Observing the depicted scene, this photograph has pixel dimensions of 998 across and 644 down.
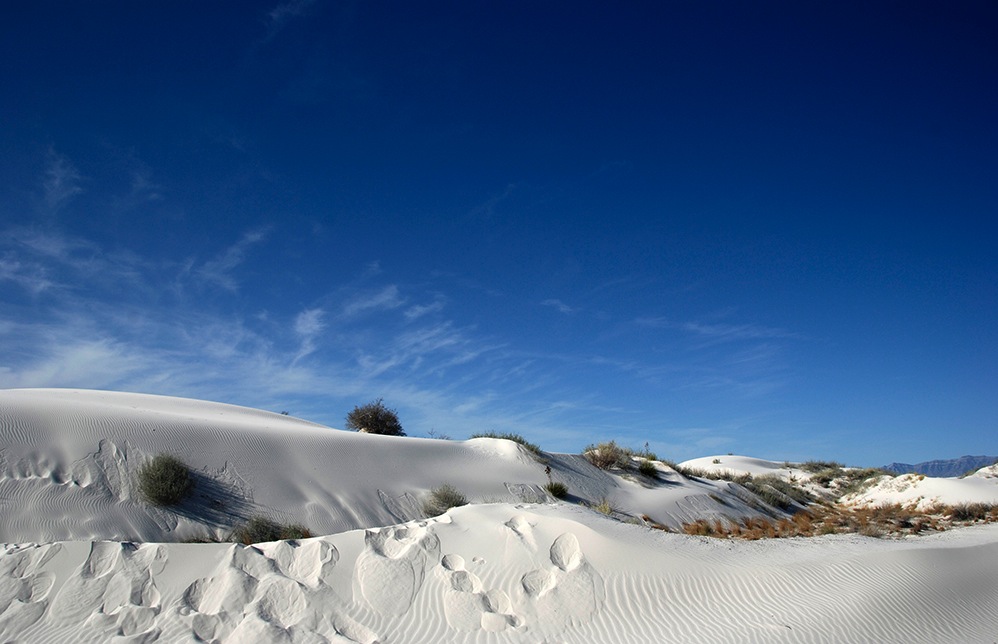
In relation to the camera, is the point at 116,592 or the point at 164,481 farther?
the point at 164,481

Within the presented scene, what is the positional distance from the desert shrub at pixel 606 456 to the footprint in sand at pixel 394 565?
1020cm

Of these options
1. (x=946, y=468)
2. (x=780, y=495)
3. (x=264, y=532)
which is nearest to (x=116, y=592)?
(x=264, y=532)

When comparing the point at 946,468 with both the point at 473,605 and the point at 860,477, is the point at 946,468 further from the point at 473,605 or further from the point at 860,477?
the point at 473,605

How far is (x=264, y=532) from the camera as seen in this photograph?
30.7 feet

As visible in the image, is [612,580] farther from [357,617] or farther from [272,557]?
[272,557]

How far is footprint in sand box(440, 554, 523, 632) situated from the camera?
19.3 ft

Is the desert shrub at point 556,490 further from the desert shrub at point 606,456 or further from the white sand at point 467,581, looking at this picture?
the white sand at point 467,581

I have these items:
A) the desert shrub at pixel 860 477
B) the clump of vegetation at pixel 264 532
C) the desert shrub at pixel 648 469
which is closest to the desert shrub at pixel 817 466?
the desert shrub at pixel 860 477

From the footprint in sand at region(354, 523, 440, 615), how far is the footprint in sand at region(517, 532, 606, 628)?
→ 1.14 metres

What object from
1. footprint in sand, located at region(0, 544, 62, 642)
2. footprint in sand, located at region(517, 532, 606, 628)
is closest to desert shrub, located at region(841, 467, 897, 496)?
footprint in sand, located at region(517, 532, 606, 628)

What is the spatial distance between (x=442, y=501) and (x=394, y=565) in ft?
17.6

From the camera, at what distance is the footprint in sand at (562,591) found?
19.6 ft

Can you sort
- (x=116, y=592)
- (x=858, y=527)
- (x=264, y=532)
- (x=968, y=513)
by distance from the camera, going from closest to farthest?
(x=116, y=592)
(x=858, y=527)
(x=264, y=532)
(x=968, y=513)

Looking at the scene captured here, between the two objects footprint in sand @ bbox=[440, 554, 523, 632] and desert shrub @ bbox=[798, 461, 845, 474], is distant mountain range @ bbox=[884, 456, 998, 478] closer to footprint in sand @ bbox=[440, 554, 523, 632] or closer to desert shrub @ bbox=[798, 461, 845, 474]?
desert shrub @ bbox=[798, 461, 845, 474]
